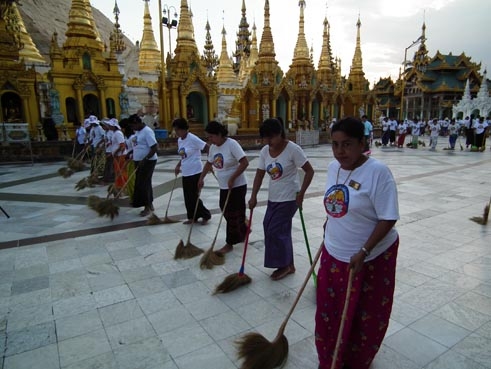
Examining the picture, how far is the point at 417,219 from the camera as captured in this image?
6.04 m

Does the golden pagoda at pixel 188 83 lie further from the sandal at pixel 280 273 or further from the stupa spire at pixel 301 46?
the sandal at pixel 280 273

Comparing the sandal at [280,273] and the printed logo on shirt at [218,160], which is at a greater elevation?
the printed logo on shirt at [218,160]

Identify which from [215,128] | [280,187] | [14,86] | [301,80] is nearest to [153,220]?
[215,128]

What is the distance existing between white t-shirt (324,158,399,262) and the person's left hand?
0.35ft

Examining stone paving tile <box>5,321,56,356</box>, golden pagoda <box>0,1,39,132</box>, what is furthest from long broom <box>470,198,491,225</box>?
golden pagoda <box>0,1,39,132</box>

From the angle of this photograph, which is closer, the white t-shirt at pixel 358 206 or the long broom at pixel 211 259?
the white t-shirt at pixel 358 206

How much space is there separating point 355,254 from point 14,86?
20.2 meters

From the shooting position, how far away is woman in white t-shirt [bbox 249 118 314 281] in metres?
3.48

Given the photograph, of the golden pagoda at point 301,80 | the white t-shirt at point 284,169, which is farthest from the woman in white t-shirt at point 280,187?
the golden pagoda at point 301,80

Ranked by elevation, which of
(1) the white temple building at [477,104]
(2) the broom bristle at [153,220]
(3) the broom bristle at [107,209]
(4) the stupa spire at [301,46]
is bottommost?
(2) the broom bristle at [153,220]

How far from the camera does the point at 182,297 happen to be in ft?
11.6

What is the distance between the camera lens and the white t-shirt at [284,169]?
3.51 metres

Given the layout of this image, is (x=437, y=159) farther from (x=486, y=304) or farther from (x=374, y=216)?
(x=374, y=216)

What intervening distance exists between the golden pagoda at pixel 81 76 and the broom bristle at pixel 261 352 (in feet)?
63.3
